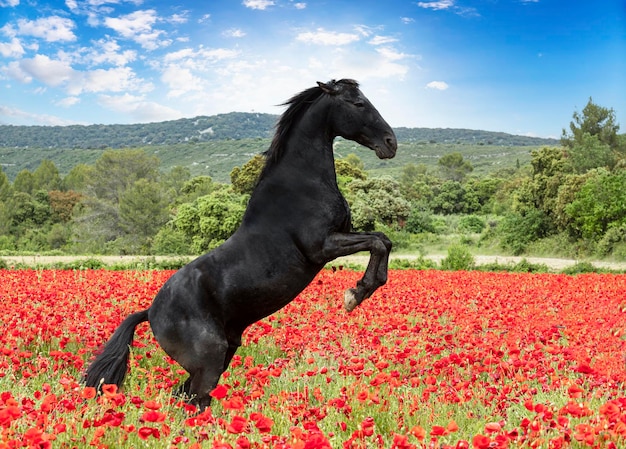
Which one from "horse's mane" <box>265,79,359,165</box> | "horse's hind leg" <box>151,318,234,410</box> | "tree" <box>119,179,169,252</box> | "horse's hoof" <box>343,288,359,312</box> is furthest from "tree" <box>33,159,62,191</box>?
"horse's hoof" <box>343,288,359,312</box>

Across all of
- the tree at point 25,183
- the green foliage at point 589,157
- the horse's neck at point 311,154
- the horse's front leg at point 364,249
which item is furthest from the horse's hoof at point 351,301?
the tree at point 25,183

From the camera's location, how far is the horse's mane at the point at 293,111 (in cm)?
488

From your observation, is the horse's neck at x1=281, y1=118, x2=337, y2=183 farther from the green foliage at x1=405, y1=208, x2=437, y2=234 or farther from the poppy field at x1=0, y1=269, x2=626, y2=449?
the green foliage at x1=405, y1=208, x2=437, y2=234

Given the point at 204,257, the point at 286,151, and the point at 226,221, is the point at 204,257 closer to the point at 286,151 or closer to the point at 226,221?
the point at 286,151

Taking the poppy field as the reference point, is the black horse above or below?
above

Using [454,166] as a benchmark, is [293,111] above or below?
below

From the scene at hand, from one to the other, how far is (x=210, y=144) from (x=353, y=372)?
495ft

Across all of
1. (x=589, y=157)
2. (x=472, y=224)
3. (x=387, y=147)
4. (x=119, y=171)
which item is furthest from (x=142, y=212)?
(x=387, y=147)

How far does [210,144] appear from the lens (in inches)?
5965

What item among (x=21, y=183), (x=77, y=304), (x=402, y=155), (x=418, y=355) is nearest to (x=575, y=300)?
(x=418, y=355)

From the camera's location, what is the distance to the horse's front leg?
14.9 feet

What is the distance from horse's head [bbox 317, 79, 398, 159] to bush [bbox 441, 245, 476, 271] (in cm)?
1825

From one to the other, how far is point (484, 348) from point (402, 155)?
132120mm

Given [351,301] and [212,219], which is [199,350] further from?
[212,219]
